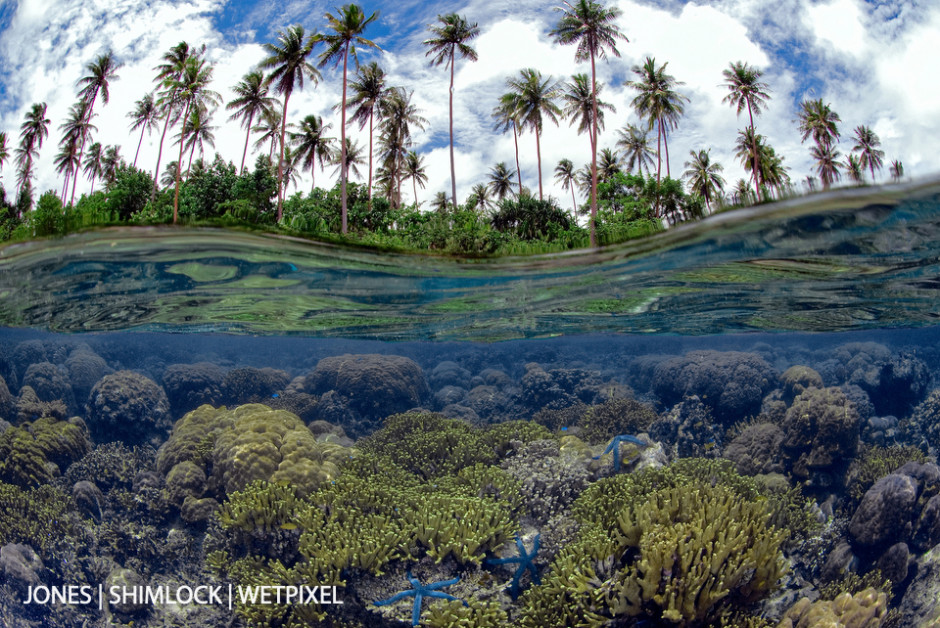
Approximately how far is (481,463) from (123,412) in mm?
10876

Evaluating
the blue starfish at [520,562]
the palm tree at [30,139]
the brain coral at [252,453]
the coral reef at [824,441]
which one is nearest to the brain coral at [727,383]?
the coral reef at [824,441]

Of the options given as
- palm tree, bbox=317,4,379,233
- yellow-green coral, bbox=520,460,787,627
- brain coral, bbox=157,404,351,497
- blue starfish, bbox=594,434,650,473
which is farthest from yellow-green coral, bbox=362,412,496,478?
palm tree, bbox=317,4,379,233

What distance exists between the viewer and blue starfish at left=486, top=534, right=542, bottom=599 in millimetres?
8891

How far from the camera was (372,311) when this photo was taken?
1664cm

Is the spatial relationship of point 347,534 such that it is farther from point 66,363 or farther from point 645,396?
point 66,363

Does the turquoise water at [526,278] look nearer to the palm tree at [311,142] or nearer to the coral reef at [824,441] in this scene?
the coral reef at [824,441]

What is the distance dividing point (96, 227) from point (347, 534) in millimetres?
7248

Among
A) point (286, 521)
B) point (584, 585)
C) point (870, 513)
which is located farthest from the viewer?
point (870, 513)

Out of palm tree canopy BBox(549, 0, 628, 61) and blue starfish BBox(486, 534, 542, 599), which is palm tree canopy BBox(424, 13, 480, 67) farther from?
blue starfish BBox(486, 534, 542, 599)

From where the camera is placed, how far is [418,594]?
325 inches

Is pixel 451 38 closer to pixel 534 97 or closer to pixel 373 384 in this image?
pixel 534 97

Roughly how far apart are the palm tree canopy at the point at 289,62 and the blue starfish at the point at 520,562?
38381 mm

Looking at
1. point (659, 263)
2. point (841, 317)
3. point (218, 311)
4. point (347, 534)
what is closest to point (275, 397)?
point (218, 311)

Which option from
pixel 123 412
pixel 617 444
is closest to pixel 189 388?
pixel 123 412
